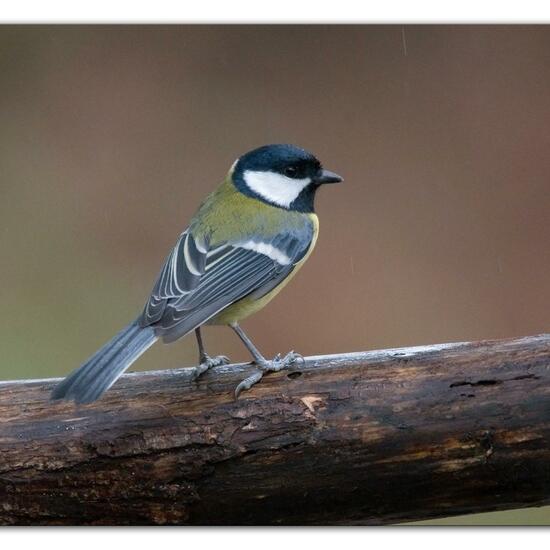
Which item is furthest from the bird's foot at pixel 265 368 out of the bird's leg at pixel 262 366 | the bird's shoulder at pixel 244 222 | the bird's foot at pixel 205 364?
the bird's shoulder at pixel 244 222

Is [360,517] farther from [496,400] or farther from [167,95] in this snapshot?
[167,95]

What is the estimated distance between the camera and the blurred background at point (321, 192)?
7.47ft

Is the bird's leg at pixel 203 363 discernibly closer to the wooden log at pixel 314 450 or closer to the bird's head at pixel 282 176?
the wooden log at pixel 314 450

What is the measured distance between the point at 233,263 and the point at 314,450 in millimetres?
499

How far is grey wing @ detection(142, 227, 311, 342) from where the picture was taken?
170 centimetres

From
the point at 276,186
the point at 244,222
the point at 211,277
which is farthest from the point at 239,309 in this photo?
the point at 276,186

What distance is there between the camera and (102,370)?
5.09 feet

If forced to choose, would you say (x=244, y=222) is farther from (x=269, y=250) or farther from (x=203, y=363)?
(x=203, y=363)

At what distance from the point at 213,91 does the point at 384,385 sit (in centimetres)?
112

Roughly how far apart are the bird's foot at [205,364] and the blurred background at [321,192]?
40 centimetres

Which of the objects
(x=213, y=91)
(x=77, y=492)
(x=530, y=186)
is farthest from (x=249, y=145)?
(x=77, y=492)

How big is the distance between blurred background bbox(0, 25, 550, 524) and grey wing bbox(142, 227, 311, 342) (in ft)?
1.52

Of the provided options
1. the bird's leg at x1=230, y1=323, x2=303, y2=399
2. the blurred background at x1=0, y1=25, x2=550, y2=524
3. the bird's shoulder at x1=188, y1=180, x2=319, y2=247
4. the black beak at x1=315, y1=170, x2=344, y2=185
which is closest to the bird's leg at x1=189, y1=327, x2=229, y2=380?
the bird's leg at x1=230, y1=323, x2=303, y2=399

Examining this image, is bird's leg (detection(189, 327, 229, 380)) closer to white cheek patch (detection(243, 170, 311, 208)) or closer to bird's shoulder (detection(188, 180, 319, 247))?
bird's shoulder (detection(188, 180, 319, 247))
